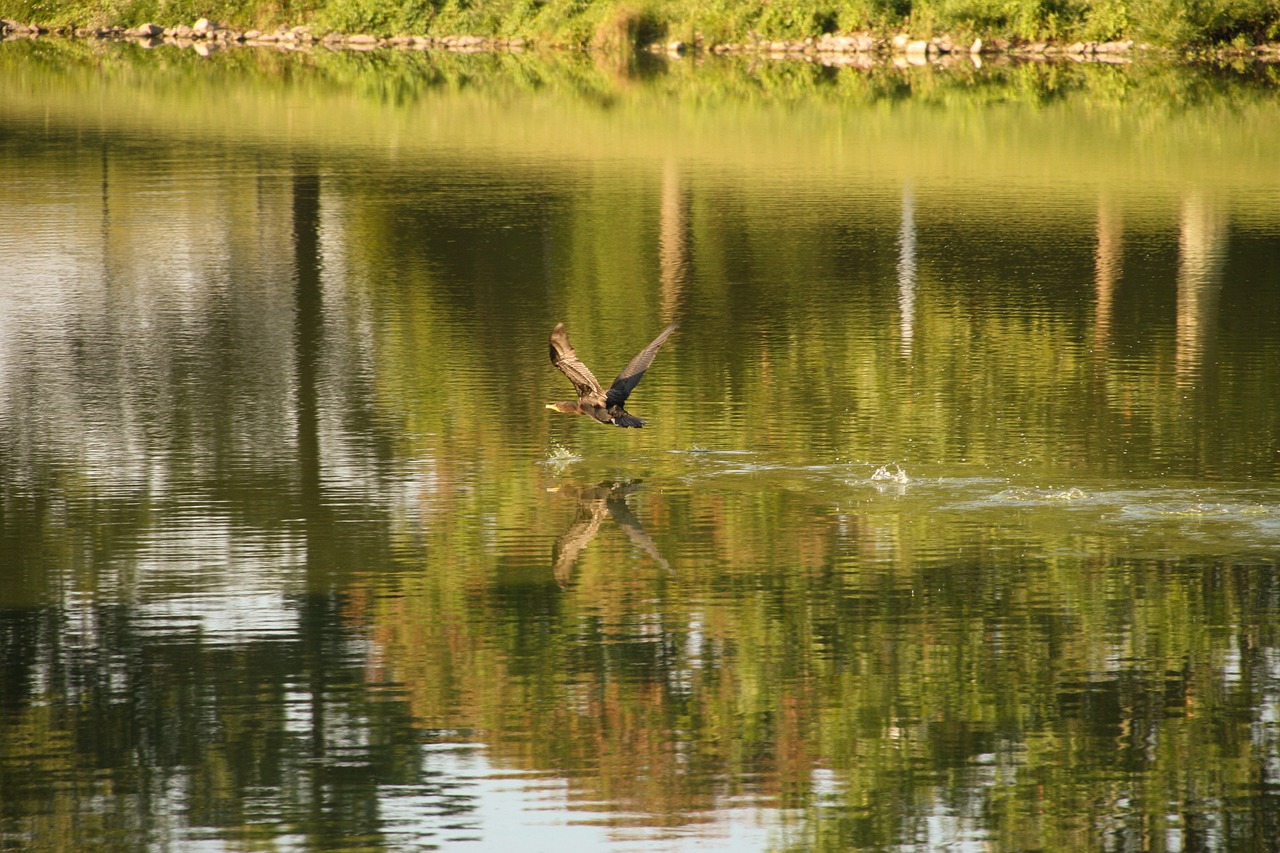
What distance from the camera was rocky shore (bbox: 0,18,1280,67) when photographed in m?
55.5

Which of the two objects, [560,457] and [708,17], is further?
[708,17]

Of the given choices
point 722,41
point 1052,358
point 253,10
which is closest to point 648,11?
point 722,41

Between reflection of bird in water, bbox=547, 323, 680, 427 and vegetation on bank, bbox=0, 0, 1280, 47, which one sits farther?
vegetation on bank, bbox=0, 0, 1280, 47

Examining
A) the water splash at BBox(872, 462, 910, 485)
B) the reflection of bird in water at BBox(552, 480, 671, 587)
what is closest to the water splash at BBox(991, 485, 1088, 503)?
the water splash at BBox(872, 462, 910, 485)

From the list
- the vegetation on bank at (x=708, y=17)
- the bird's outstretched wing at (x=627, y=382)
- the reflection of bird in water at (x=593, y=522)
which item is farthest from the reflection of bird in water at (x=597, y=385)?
the vegetation on bank at (x=708, y=17)

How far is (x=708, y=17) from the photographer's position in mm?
62062

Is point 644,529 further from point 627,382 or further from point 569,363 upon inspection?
point 569,363

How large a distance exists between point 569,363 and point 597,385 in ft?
0.69

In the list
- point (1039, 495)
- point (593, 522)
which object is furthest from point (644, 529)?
point (1039, 495)

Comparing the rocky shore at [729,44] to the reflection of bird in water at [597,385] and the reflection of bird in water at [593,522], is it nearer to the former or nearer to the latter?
the reflection of bird in water at [593,522]

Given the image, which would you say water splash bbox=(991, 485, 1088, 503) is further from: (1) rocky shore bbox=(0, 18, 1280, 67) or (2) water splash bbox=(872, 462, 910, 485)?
(1) rocky shore bbox=(0, 18, 1280, 67)

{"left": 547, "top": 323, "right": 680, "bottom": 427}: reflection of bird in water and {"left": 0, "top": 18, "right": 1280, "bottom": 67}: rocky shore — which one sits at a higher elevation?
{"left": 0, "top": 18, "right": 1280, "bottom": 67}: rocky shore

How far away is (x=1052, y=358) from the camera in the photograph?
16.1m

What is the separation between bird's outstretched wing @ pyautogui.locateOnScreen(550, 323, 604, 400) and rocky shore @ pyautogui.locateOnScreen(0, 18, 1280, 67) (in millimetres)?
43476
